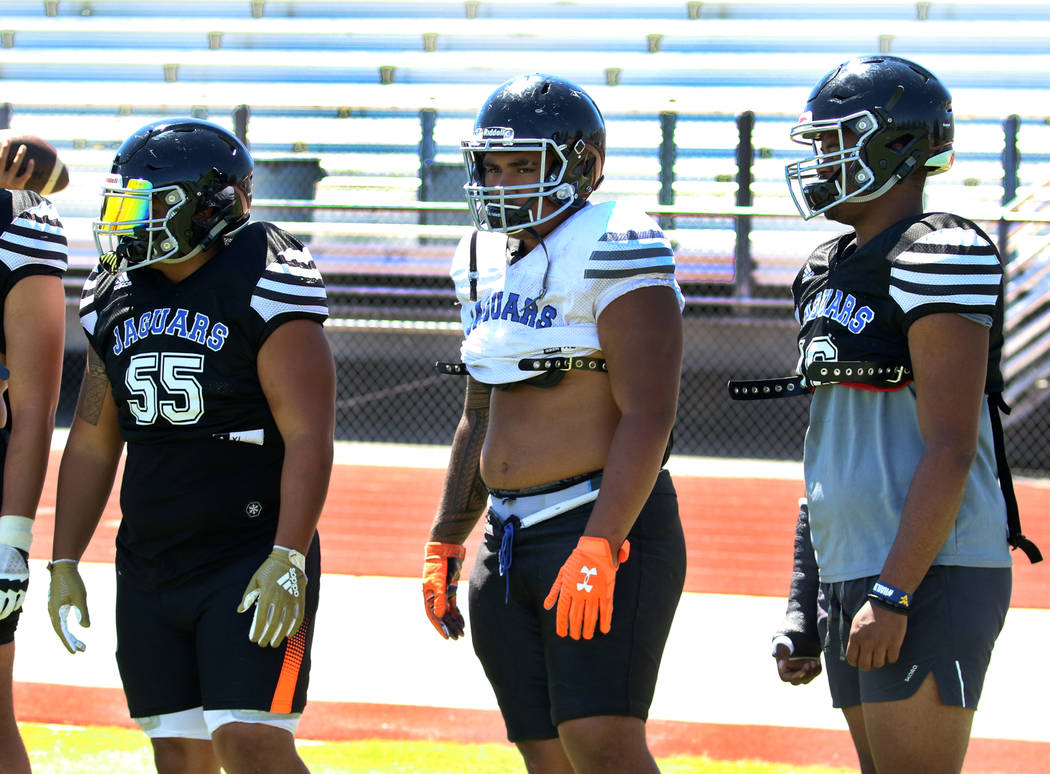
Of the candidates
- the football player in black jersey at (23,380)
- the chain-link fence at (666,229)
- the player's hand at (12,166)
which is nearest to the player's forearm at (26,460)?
the football player in black jersey at (23,380)

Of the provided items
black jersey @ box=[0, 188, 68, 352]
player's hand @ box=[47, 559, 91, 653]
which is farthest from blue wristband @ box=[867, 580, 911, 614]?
black jersey @ box=[0, 188, 68, 352]

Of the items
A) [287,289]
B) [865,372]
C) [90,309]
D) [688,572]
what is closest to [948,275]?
[865,372]

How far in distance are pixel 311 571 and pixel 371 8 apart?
1456cm

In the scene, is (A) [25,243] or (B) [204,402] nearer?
(B) [204,402]

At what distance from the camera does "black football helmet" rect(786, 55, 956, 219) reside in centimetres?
245

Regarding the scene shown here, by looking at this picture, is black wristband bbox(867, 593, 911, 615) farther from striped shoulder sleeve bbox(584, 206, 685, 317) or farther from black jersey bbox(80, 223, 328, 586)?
black jersey bbox(80, 223, 328, 586)

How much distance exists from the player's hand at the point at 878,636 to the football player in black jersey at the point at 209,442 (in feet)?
3.56

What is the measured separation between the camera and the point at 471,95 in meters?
13.8

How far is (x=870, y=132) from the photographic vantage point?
2.44 metres

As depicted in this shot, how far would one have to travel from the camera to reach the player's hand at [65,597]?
2.86 meters

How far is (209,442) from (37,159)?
1.23m

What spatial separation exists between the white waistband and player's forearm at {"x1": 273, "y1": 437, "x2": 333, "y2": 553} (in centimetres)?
38

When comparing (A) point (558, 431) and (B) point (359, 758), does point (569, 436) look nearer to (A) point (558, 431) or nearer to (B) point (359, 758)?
(A) point (558, 431)

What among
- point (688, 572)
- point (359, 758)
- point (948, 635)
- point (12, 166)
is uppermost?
point (12, 166)
